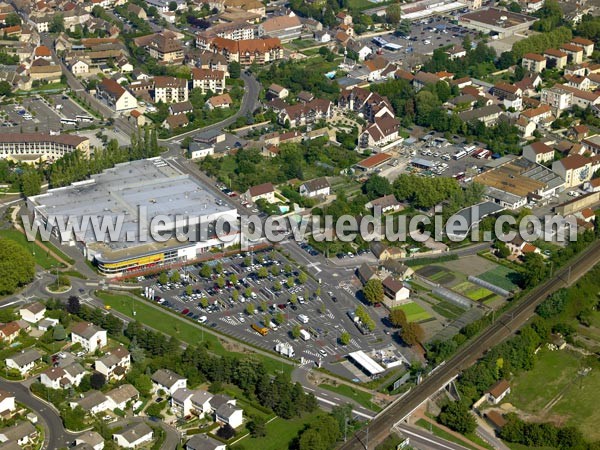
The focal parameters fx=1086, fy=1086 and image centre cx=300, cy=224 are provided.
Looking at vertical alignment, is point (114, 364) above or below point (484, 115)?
below

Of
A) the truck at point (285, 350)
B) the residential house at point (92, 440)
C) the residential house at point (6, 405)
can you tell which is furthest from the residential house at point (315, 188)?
the residential house at point (92, 440)

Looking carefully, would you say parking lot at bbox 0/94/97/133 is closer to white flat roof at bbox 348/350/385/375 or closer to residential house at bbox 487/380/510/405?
white flat roof at bbox 348/350/385/375

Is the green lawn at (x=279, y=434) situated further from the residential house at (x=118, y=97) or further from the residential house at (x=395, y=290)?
the residential house at (x=118, y=97)

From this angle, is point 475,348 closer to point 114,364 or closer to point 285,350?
point 285,350

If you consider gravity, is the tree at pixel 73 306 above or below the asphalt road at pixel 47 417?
above

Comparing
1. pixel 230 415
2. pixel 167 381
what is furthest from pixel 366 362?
pixel 167 381

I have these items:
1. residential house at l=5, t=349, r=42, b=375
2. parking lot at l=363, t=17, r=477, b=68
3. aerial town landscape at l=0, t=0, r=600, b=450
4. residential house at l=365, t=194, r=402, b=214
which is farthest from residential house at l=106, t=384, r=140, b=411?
parking lot at l=363, t=17, r=477, b=68
